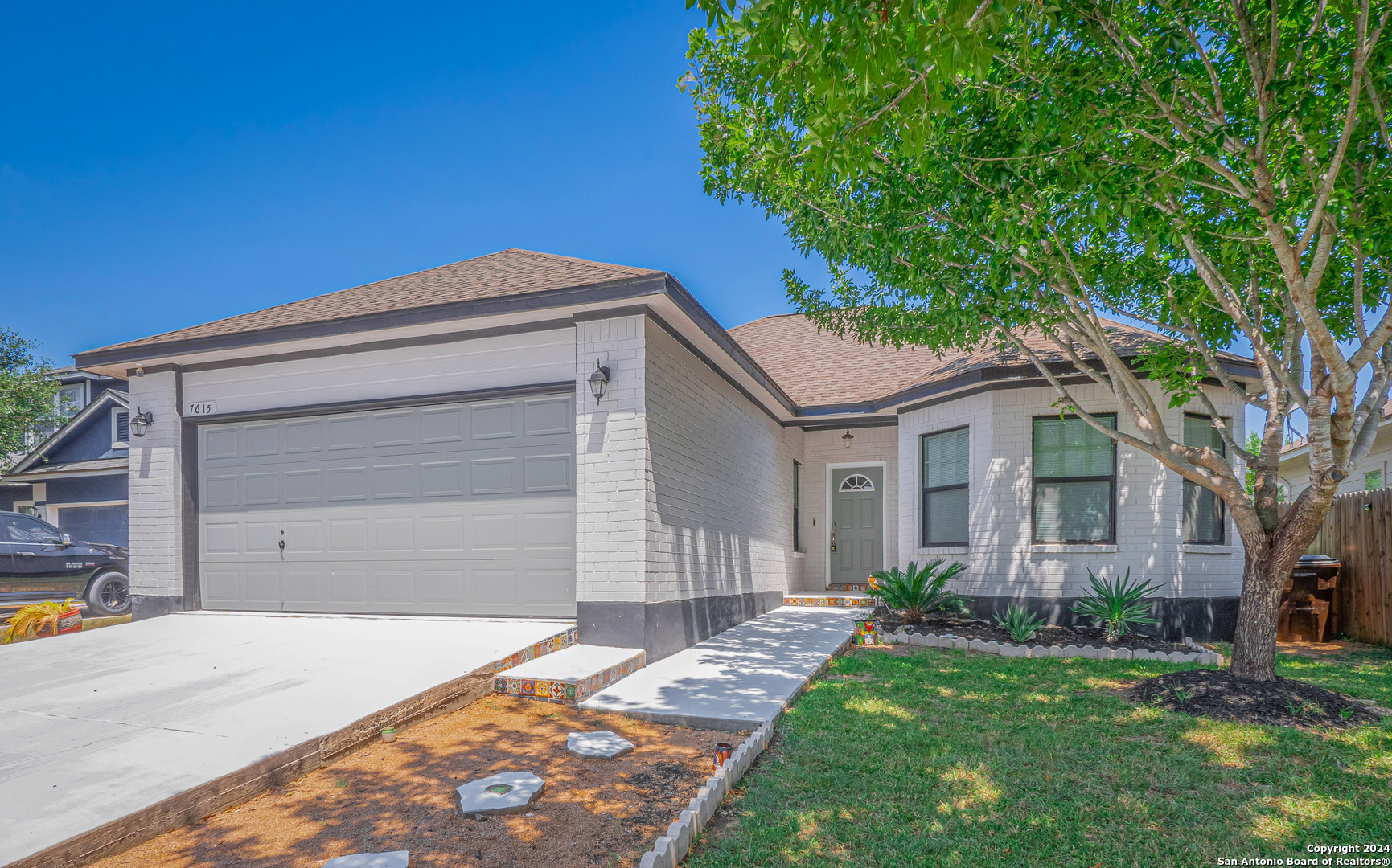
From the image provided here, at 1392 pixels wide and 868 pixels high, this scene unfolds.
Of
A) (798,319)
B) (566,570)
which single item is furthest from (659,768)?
(798,319)

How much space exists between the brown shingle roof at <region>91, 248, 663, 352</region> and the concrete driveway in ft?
10.3

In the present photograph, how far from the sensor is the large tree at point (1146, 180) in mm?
3955

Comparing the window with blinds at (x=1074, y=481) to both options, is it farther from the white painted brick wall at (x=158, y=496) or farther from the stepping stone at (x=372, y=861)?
the white painted brick wall at (x=158, y=496)

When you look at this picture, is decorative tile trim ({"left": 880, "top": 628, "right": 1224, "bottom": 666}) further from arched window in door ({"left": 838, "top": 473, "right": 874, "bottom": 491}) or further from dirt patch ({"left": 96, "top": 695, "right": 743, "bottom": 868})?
arched window in door ({"left": 838, "top": 473, "right": 874, "bottom": 491})

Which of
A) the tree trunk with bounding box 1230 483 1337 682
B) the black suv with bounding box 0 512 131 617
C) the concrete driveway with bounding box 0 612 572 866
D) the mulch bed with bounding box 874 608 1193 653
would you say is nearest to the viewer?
the concrete driveway with bounding box 0 612 572 866

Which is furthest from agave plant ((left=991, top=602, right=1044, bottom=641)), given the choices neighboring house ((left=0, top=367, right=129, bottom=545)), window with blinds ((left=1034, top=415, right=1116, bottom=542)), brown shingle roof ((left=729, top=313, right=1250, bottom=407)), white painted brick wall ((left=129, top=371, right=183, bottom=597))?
neighboring house ((left=0, top=367, right=129, bottom=545))

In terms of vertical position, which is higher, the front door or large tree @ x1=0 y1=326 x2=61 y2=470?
large tree @ x1=0 y1=326 x2=61 y2=470

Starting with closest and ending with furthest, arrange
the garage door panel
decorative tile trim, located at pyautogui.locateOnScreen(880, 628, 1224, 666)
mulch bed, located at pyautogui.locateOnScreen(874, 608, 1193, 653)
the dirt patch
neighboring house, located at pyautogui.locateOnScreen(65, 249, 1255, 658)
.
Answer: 1. the dirt patch
2. neighboring house, located at pyautogui.locateOnScreen(65, 249, 1255, 658)
3. decorative tile trim, located at pyautogui.locateOnScreen(880, 628, 1224, 666)
4. the garage door panel
5. mulch bed, located at pyautogui.locateOnScreen(874, 608, 1193, 653)

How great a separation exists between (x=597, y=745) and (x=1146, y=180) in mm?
5262

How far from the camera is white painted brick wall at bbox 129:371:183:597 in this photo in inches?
312

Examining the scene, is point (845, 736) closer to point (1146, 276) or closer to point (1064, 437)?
point (1146, 276)

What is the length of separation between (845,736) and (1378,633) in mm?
8338

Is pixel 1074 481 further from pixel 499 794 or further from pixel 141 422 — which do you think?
pixel 141 422

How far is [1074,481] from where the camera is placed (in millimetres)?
9039
